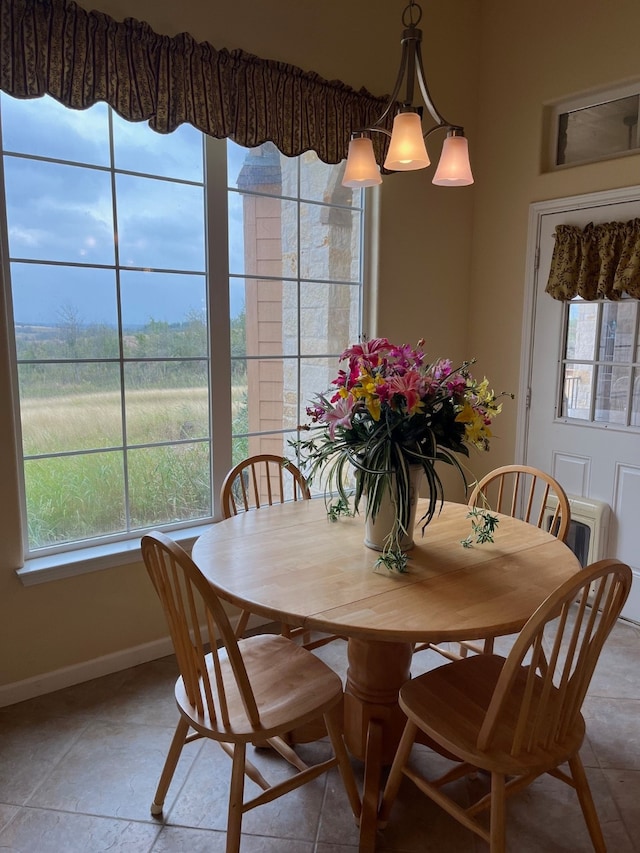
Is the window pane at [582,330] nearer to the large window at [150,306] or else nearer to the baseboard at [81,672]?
the large window at [150,306]

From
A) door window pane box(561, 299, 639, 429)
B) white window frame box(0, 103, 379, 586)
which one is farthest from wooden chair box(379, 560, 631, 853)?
door window pane box(561, 299, 639, 429)

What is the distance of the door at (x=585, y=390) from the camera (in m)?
2.95

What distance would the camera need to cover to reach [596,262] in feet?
9.69

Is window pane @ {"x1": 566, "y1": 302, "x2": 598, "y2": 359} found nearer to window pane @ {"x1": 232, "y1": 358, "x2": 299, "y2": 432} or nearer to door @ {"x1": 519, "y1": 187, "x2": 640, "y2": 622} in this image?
door @ {"x1": 519, "y1": 187, "x2": 640, "y2": 622}

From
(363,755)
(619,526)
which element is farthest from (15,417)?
(619,526)

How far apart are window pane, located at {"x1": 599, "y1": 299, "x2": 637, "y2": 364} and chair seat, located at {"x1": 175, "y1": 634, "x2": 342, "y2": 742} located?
7.15 ft

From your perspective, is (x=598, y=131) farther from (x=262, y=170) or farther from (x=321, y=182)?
(x=262, y=170)

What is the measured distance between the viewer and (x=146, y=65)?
2262 mm

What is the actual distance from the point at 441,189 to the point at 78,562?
269 centimetres

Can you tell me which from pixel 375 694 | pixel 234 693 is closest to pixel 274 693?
pixel 234 693

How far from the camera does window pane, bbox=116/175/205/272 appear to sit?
8.18 feet

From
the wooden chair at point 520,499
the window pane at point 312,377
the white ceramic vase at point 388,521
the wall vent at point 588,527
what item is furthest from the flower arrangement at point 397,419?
the wall vent at point 588,527

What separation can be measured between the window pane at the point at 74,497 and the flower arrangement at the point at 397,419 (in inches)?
47.4

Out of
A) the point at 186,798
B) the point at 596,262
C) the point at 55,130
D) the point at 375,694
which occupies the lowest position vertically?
the point at 186,798
